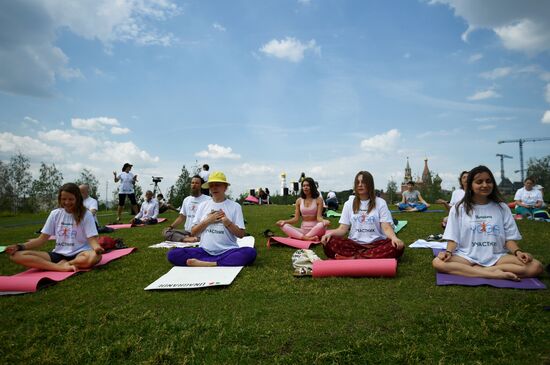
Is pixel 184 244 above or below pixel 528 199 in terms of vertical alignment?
below

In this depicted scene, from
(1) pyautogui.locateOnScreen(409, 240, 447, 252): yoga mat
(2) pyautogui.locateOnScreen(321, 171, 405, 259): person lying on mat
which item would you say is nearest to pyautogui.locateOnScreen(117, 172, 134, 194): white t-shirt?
(2) pyautogui.locateOnScreen(321, 171, 405, 259): person lying on mat

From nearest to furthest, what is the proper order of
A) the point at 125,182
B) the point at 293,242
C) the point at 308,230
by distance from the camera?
the point at 293,242, the point at 308,230, the point at 125,182

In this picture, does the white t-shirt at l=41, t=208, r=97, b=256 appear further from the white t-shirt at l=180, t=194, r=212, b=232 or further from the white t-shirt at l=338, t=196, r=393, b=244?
the white t-shirt at l=338, t=196, r=393, b=244

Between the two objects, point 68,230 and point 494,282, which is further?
point 68,230

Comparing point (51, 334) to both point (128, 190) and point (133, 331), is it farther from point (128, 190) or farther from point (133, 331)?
point (128, 190)

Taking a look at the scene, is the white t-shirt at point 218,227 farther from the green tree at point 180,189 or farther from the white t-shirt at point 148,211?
the green tree at point 180,189

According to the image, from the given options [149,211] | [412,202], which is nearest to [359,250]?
[149,211]

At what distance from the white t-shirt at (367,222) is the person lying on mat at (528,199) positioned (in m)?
8.41

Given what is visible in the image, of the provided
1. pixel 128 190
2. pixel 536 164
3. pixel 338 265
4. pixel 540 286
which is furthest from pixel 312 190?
pixel 536 164

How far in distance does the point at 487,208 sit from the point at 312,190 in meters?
4.01

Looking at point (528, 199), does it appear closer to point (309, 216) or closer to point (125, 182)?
point (309, 216)

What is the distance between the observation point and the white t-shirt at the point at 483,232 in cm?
478

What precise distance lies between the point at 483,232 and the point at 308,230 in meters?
4.16

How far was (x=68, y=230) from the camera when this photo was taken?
19.5 feet
